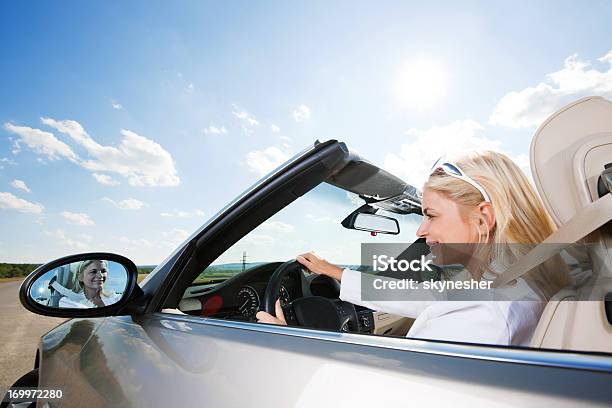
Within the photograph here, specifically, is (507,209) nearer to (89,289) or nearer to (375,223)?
(375,223)

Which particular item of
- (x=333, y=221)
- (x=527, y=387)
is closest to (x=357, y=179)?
(x=333, y=221)

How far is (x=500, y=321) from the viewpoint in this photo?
0.95 metres

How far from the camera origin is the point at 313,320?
2.06 meters

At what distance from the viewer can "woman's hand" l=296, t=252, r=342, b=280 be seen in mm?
1720

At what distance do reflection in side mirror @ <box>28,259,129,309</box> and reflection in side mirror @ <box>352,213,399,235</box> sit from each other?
3.51ft

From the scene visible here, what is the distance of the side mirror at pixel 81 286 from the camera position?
1.66m

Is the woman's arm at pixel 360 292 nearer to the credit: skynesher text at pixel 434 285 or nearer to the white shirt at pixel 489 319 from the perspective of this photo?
the credit: skynesher text at pixel 434 285

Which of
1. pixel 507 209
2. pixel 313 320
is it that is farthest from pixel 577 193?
pixel 313 320

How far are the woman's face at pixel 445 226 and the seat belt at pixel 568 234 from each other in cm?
24

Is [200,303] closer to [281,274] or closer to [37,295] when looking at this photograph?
[281,274]

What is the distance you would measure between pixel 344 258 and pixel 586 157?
3.12 ft

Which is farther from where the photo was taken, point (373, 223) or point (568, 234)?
point (373, 223)

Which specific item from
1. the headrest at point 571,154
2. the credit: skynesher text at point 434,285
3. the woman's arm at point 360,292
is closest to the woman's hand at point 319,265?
the woman's arm at point 360,292

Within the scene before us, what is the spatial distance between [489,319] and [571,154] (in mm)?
492
